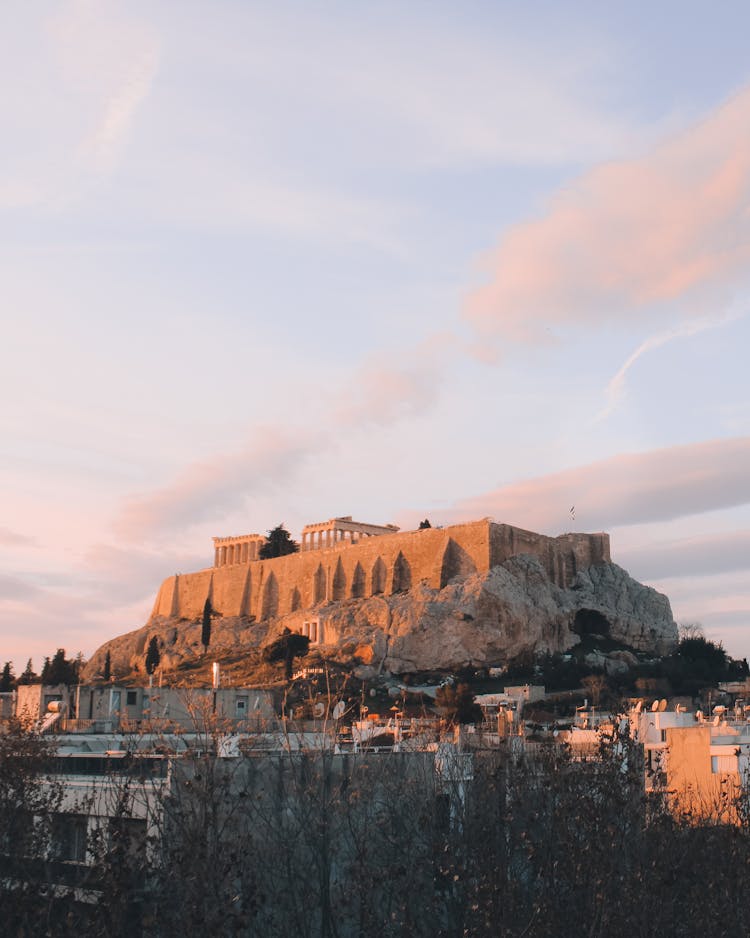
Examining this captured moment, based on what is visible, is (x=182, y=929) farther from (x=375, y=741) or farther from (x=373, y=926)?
(x=375, y=741)

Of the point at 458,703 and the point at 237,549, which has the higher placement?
the point at 237,549

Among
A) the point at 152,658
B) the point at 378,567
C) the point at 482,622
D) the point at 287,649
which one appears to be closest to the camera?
the point at 482,622

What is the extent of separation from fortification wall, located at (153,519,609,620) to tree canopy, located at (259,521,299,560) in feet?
7.55

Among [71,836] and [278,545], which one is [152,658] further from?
[71,836]

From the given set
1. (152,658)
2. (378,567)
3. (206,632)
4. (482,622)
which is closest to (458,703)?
(482,622)

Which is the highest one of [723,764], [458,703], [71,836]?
[458,703]

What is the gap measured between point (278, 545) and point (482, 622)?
2460cm

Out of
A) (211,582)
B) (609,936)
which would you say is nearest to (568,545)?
(211,582)

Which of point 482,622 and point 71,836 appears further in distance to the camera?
point 482,622

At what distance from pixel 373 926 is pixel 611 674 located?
170 feet

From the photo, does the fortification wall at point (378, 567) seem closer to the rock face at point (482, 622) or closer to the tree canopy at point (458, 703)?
the rock face at point (482, 622)

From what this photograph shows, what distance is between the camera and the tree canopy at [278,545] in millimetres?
81562

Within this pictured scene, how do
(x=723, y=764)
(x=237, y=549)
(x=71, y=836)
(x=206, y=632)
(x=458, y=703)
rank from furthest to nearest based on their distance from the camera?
(x=237, y=549)
(x=206, y=632)
(x=458, y=703)
(x=723, y=764)
(x=71, y=836)

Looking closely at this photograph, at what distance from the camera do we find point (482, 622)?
202 ft
